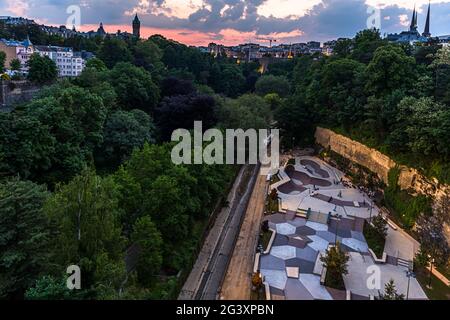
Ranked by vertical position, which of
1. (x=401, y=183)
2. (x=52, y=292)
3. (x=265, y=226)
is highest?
(x=52, y=292)

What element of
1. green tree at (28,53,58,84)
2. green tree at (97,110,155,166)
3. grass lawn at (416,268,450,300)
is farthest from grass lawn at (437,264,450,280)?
green tree at (28,53,58,84)

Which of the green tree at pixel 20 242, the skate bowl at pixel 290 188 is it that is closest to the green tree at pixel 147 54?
the skate bowl at pixel 290 188

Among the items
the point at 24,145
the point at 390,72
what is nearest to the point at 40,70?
the point at 24,145

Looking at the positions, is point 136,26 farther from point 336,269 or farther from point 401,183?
point 336,269

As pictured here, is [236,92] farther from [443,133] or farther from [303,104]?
[443,133]

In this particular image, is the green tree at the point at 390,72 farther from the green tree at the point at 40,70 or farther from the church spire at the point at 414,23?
the church spire at the point at 414,23

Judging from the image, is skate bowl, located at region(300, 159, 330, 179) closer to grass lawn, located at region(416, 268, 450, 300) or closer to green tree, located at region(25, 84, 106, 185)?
grass lawn, located at region(416, 268, 450, 300)

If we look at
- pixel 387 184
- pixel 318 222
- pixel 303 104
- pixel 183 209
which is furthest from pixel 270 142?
pixel 183 209
